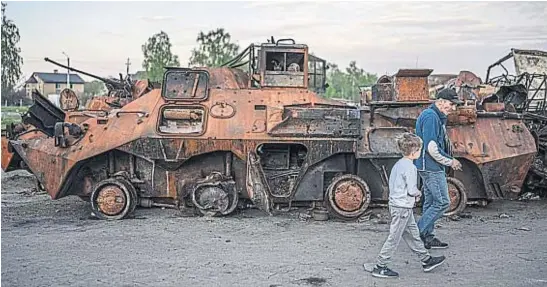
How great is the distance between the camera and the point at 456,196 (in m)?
11.1

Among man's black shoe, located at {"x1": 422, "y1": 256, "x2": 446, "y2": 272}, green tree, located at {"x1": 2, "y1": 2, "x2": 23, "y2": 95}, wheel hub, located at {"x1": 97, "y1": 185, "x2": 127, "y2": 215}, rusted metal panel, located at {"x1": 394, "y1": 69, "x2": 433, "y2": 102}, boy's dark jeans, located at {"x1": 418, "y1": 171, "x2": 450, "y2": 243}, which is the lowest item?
man's black shoe, located at {"x1": 422, "y1": 256, "x2": 446, "y2": 272}

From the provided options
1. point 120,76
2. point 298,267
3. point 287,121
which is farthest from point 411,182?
point 120,76

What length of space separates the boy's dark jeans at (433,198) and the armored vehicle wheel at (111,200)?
485 cm

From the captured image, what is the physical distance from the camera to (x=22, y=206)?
12297mm

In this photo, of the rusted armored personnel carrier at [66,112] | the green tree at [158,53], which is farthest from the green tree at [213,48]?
the rusted armored personnel carrier at [66,112]

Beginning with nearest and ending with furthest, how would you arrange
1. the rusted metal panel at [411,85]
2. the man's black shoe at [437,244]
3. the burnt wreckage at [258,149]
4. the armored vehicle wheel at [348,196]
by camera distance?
1. the man's black shoe at [437,244]
2. the armored vehicle wheel at [348,196]
3. the burnt wreckage at [258,149]
4. the rusted metal panel at [411,85]

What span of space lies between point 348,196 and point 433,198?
262 centimetres

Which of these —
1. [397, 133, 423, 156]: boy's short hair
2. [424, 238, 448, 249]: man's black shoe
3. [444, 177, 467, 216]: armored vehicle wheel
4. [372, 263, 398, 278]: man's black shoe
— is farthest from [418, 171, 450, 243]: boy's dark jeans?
[444, 177, 467, 216]: armored vehicle wheel

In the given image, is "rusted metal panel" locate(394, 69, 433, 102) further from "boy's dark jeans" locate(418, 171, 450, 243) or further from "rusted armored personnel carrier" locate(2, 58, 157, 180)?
"rusted armored personnel carrier" locate(2, 58, 157, 180)

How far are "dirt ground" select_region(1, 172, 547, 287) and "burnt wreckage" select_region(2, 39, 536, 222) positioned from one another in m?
0.37

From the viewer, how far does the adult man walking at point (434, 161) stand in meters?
8.24

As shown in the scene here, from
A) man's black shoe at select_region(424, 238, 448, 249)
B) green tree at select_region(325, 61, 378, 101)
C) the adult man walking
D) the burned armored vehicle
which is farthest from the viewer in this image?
green tree at select_region(325, 61, 378, 101)

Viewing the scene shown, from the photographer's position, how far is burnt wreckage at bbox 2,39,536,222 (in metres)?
10.9

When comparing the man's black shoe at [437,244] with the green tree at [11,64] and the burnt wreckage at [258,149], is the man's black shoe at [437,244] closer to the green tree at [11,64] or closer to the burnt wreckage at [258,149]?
the burnt wreckage at [258,149]
